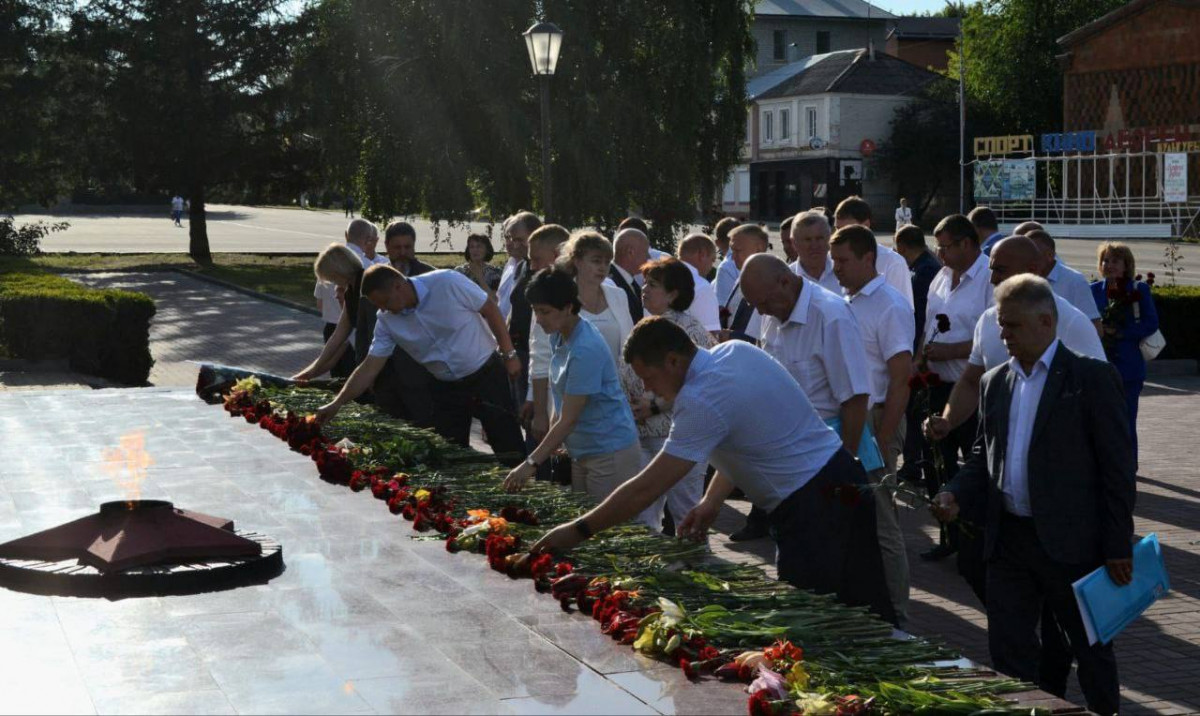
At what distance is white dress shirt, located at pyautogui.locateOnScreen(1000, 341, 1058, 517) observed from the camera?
18.0ft

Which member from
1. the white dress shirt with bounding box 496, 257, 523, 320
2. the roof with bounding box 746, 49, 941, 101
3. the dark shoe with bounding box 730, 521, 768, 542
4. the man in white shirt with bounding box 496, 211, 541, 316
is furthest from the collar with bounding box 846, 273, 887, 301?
the roof with bounding box 746, 49, 941, 101

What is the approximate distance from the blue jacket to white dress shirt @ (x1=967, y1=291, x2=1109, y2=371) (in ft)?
12.0

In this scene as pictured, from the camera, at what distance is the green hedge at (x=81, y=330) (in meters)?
18.5

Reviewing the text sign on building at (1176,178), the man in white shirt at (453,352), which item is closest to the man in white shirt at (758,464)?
the man in white shirt at (453,352)

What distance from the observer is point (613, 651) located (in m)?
4.69

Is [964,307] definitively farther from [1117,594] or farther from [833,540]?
[1117,594]

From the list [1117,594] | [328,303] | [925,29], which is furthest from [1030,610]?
[925,29]

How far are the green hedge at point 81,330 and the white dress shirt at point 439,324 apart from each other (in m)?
10.4

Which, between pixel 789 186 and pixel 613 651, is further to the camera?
pixel 789 186

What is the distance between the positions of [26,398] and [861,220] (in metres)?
7.09

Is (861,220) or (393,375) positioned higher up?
(861,220)

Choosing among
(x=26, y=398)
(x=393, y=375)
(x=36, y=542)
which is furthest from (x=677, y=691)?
(x=26, y=398)

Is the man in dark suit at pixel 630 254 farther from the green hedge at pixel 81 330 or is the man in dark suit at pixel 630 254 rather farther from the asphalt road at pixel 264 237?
the asphalt road at pixel 264 237

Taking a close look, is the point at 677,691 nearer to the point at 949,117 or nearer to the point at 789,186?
the point at 949,117
